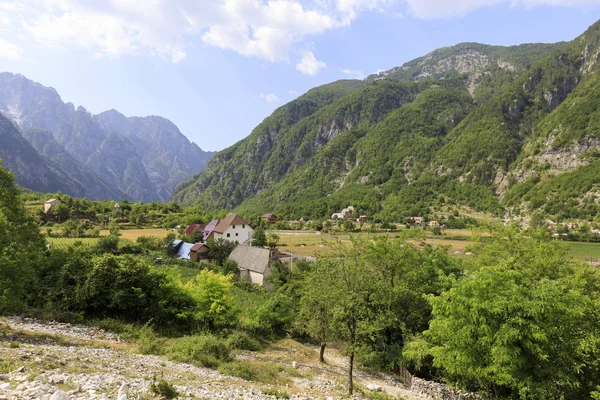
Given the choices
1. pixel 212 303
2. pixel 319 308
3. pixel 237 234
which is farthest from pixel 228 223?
pixel 319 308

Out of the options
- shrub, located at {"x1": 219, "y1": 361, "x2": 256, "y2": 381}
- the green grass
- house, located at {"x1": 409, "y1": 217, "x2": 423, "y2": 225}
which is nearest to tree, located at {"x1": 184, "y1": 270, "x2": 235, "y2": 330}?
shrub, located at {"x1": 219, "y1": 361, "x2": 256, "y2": 381}

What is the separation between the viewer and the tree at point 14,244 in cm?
1556

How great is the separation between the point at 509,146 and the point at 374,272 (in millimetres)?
206770

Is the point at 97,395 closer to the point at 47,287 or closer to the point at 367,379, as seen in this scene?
the point at 367,379

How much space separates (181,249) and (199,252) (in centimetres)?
464

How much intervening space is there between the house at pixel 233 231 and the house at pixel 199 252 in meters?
8.75

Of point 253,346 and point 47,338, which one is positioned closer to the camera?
point 47,338

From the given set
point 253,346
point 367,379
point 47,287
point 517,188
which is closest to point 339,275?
point 367,379

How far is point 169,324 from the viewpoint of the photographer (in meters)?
23.3

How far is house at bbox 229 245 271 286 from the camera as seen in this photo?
49.8m

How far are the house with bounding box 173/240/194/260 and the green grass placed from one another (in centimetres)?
7984

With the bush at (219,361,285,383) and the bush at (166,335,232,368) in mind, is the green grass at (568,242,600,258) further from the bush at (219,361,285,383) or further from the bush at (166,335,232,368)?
the bush at (166,335,232,368)

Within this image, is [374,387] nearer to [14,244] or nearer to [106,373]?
[106,373]

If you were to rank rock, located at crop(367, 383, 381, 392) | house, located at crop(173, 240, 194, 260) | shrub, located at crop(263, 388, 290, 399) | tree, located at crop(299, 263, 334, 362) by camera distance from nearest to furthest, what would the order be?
shrub, located at crop(263, 388, 290, 399), rock, located at crop(367, 383, 381, 392), tree, located at crop(299, 263, 334, 362), house, located at crop(173, 240, 194, 260)
